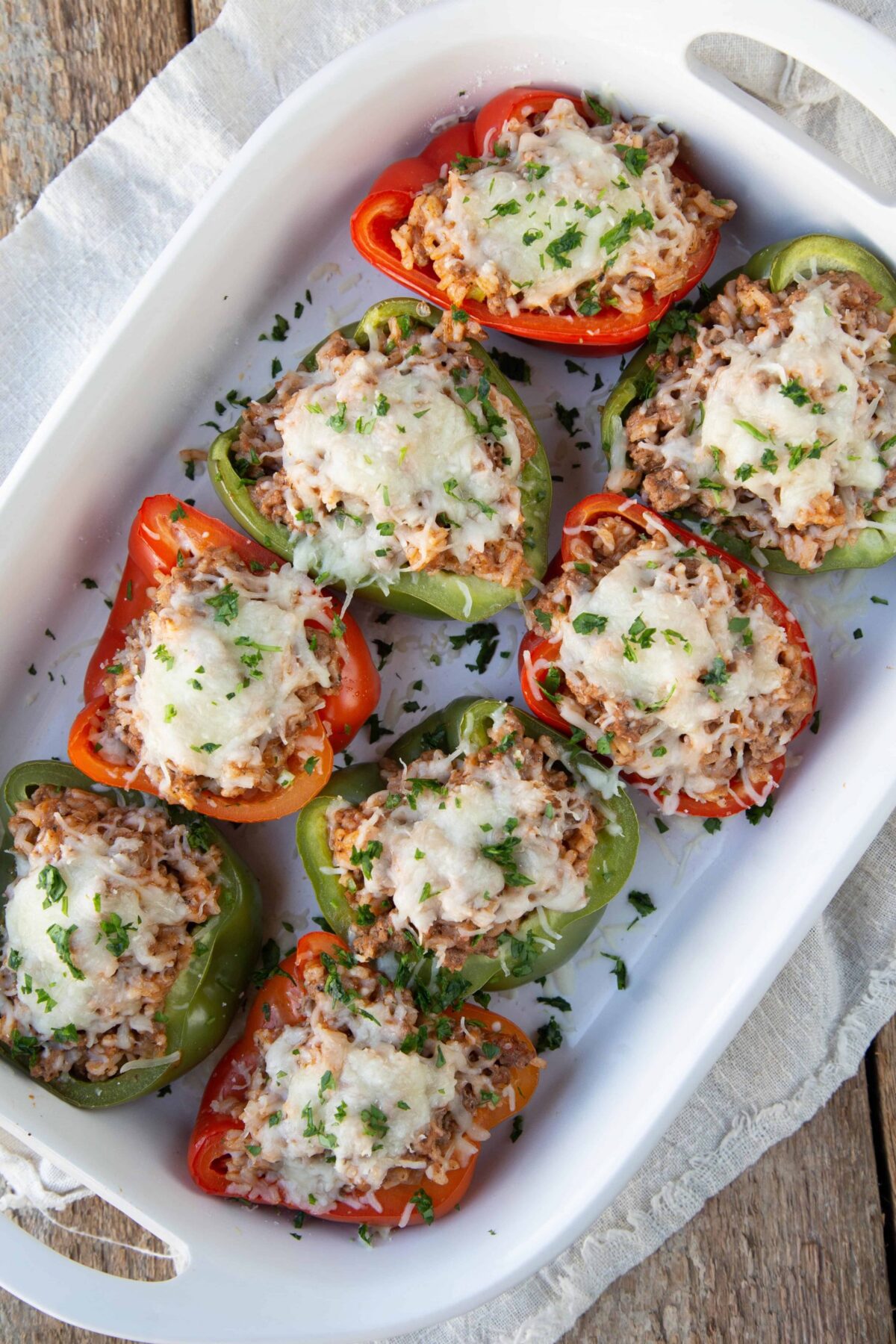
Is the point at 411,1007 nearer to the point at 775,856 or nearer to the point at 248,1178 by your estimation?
the point at 248,1178

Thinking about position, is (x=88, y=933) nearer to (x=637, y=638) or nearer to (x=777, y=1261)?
(x=637, y=638)

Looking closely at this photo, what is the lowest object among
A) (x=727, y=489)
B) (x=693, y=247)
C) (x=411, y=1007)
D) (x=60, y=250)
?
(x=411, y=1007)

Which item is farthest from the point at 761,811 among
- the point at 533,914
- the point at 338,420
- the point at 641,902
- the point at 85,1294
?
the point at 85,1294

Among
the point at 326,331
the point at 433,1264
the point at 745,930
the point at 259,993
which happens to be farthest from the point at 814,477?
the point at 433,1264

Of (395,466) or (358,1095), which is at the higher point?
(395,466)

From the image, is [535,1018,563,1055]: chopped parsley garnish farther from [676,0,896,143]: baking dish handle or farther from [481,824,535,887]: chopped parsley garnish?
[676,0,896,143]: baking dish handle

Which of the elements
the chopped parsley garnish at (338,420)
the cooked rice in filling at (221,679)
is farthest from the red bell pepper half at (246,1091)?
the chopped parsley garnish at (338,420)
